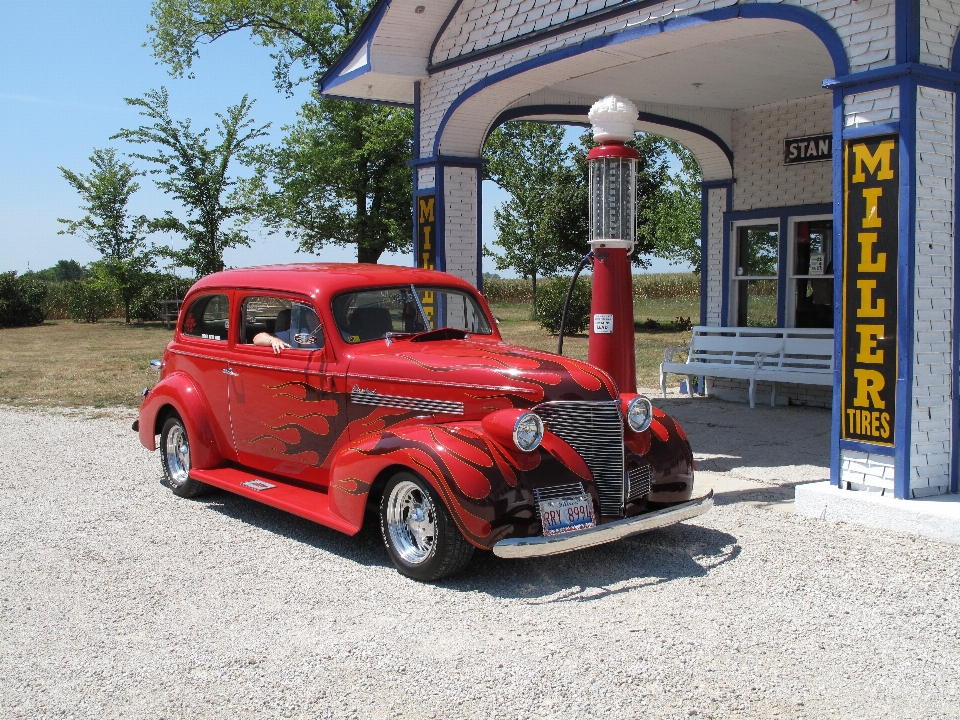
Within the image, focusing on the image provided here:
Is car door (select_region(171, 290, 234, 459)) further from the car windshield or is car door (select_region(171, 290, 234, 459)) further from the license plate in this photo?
the license plate

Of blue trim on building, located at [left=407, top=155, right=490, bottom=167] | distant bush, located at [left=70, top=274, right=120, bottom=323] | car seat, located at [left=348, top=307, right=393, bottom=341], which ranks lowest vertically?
car seat, located at [left=348, top=307, right=393, bottom=341]

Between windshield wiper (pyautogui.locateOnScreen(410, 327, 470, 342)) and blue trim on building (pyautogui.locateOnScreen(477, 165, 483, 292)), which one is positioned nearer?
windshield wiper (pyautogui.locateOnScreen(410, 327, 470, 342))

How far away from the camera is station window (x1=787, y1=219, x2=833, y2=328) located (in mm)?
11453

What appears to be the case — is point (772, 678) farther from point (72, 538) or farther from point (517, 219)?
point (517, 219)

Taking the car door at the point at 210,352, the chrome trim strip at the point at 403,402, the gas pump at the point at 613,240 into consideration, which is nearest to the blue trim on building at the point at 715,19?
the gas pump at the point at 613,240

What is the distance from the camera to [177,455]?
733 cm

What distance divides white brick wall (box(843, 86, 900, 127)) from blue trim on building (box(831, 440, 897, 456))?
216 centimetres

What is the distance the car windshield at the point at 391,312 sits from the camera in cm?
597

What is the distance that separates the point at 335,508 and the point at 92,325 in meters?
30.8

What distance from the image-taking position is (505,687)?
12.2ft

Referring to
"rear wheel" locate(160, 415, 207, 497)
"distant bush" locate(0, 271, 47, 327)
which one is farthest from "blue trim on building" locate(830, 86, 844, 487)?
"distant bush" locate(0, 271, 47, 327)

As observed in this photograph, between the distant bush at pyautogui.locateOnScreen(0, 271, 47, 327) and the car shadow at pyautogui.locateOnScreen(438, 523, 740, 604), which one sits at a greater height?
the distant bush at pyautogui.locateOnScreen(0, 271, 47, 327)

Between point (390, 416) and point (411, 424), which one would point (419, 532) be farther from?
point (390, 416)

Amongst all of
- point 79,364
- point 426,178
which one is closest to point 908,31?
point 426,178
